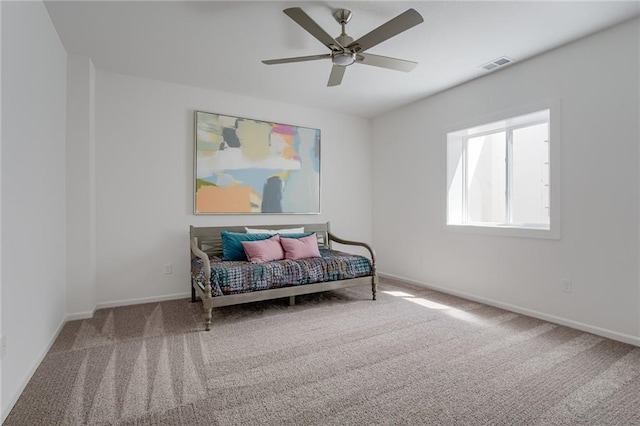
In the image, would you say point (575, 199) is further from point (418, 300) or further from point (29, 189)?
point (29, 189)

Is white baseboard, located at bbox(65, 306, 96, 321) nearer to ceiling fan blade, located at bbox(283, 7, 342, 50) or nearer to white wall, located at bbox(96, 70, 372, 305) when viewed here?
white wall, located at bbox(96, 70, 372, 305)

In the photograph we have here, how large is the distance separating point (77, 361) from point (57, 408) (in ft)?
1.92

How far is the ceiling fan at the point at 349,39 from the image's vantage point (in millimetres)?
2023

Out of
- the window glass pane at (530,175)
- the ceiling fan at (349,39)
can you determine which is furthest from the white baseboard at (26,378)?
the window glass pane at (530,175)

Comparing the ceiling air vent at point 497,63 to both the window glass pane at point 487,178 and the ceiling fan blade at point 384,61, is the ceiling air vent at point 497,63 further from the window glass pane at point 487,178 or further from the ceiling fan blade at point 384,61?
the ceiling fan blade at point 384,61

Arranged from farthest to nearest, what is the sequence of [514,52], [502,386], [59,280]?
[514,52] < [59,280] < [502,386]

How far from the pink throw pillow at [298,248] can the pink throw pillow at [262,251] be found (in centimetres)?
8

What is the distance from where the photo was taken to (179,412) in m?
1.65

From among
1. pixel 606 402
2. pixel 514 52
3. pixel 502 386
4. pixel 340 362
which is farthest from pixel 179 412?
pixel 514 52

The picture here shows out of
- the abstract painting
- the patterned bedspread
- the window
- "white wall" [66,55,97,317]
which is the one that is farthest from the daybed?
the window

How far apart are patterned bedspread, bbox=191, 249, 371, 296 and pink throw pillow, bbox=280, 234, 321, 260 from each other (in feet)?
0.55

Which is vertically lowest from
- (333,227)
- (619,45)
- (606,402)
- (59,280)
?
(606,402)

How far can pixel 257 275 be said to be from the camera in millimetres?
3053

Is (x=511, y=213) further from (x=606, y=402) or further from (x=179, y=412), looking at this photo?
(x=179, y=412)
